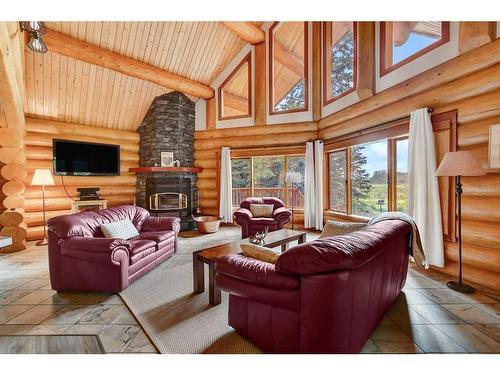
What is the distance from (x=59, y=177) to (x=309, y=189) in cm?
597

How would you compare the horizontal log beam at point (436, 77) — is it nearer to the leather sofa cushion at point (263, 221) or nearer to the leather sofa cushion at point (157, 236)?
the leather sofa cushion at point (263, 221)

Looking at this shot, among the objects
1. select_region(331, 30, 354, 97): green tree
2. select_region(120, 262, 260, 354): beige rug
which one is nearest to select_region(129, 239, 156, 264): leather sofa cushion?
select_region(120, 262, 260, 354): beige rug

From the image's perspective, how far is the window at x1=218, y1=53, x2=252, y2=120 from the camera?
263 inches

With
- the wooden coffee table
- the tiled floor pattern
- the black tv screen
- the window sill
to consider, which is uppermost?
the black tv screen

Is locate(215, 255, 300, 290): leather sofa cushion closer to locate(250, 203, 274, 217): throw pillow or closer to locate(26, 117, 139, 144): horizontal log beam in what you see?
locate(250, 203, 274, 217): throw pillow

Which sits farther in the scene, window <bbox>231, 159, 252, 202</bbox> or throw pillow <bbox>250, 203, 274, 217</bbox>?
window <bbox>231, 159, 252, 202</bbox>

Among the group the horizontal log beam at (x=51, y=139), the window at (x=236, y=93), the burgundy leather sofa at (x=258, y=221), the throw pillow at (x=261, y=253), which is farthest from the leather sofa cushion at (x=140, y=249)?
the window at (x=236, y=93)

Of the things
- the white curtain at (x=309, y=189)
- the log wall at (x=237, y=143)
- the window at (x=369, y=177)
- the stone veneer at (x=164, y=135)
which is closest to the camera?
the window at (x=369, y=177)

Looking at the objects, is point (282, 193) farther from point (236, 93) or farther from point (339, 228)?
point (339, 228)

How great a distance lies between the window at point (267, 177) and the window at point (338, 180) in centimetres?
97

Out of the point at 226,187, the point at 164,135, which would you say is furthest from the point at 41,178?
the point at 226,187

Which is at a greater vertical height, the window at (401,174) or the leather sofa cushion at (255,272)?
the window at (401,174)

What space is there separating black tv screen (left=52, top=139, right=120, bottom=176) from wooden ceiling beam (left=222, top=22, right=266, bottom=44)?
4.17 meters

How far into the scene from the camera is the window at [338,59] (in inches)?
195
